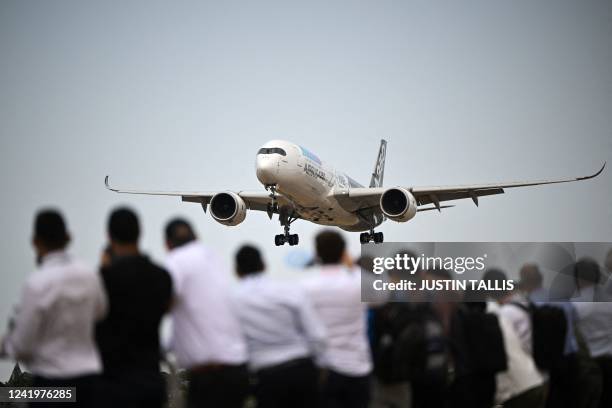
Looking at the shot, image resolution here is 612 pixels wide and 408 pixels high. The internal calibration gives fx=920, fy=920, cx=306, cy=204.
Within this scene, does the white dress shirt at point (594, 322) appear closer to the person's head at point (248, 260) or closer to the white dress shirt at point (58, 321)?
the person's head at point (248, 260)

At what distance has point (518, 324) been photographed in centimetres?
960

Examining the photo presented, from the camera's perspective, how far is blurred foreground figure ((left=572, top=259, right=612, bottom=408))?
35.2 feet

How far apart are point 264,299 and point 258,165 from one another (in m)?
26.4

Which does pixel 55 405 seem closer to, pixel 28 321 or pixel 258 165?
pixel 28 321

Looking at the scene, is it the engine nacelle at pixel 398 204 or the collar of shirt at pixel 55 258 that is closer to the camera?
the collar of shirt at pixel 55 258

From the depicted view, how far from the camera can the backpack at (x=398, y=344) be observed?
8.11 metres

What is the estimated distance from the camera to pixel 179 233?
7.34m

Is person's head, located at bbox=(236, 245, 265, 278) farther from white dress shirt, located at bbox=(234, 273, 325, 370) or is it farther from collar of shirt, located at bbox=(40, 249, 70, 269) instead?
collar of shirt, located at bbox=(40, 249, 70, 269)

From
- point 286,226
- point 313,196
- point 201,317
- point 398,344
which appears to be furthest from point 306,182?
point 201,317

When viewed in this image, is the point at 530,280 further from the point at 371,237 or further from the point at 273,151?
the point at 371,237

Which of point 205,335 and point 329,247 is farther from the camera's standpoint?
point 329,247

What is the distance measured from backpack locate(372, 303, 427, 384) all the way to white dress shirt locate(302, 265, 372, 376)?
428 millimetres

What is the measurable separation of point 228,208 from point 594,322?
86.4ft

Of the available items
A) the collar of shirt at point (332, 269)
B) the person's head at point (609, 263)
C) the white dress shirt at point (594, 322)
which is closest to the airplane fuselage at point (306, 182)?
the person's head at point (609, 263)
